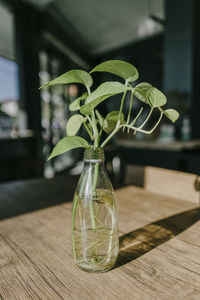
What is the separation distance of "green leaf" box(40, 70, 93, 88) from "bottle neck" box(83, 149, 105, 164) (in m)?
0.15

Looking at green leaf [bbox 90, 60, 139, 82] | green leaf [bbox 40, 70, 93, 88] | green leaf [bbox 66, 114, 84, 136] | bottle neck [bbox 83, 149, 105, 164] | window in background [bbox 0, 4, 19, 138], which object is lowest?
bottle neck [bbox 83, 149, 105, 164]

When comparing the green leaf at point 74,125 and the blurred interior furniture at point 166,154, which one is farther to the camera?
the blurred interior furniture at point 166,154

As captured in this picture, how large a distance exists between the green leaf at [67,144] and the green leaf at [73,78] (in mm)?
116

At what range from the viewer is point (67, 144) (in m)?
0.50

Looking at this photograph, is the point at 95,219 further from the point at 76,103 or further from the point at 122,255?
the point at 76,103

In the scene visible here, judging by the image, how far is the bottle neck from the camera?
0.54 metres

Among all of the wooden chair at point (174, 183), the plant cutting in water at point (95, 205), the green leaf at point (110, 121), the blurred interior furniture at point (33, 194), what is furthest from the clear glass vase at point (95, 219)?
the wooden chair at point (174, 183)

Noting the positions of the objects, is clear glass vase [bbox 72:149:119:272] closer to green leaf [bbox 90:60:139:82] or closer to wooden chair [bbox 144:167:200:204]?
green leaf [bbox 90:60:139:82]

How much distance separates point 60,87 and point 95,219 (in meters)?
4.67

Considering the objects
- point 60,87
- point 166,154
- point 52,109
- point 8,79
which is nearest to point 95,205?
point 166,154

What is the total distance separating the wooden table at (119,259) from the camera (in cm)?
47

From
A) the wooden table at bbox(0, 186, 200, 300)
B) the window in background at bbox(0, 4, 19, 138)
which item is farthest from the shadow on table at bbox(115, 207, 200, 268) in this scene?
the window in background at bbox(0, 4, 19, 138)

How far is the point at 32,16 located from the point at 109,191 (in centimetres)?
409

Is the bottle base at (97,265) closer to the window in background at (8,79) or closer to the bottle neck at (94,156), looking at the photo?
the bottle neck at (94,156)
